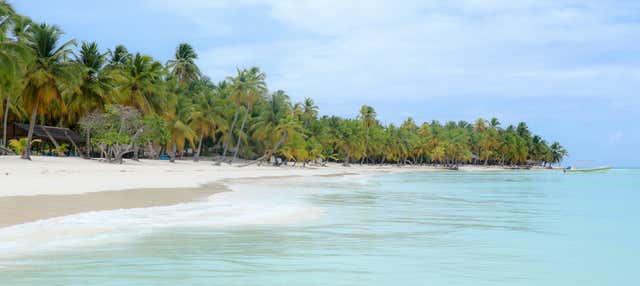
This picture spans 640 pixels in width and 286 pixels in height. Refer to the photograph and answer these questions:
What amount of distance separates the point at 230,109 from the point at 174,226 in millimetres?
59112

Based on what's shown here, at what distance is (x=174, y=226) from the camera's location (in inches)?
473

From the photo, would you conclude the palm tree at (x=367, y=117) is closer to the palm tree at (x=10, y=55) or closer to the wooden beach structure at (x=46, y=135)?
the wooden beach structure at (x=46, y=135)

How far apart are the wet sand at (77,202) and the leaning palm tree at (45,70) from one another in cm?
2144

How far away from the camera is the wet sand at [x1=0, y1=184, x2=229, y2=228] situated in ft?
41.2

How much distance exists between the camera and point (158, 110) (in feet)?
175

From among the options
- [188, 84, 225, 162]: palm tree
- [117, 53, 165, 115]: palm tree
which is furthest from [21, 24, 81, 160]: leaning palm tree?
[188, 84, 225, 162]: palm tree

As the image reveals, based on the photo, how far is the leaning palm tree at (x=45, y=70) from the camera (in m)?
38.9

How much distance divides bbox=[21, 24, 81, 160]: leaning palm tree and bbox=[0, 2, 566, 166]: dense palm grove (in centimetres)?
6

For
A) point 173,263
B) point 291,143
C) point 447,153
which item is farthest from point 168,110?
point 447,153

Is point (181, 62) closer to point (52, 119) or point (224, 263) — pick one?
point (52, 119)

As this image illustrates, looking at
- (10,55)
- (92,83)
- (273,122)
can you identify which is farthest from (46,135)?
(273,122)

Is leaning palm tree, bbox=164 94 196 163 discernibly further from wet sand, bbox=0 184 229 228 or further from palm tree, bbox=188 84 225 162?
wet sand, bbox=0 184 229 228

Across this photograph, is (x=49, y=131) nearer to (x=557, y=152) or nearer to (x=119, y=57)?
(x=119, y=57)

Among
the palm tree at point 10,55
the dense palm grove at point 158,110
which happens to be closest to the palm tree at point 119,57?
the dense palm grove at point 158,110
